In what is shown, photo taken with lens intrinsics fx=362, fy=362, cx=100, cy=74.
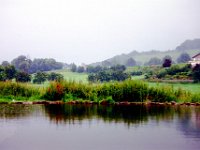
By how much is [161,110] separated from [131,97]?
341 centimetres

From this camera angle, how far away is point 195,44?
164 metres

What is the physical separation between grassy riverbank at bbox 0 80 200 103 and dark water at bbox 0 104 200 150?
219cm

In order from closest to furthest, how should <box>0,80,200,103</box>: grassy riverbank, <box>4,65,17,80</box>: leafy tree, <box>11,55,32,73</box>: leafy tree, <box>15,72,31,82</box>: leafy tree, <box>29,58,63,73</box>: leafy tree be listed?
<box>0,80,200,103</box>: grassy riverbank → <box>15,72,31,82</box>: leafy tree → <box>4,65,17,80</box>: leafy tree → <box>11,55,32,73</box>: leafy tree → <box>29,58,63,73</box>: leafy tree

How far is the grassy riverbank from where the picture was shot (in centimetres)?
2109

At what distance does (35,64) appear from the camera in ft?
225

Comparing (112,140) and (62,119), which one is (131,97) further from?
(112,140)

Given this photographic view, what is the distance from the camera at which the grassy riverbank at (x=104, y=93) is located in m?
21.1

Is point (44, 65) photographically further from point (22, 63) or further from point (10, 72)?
point (10, 72)

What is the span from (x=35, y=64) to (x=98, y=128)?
56508 millimetres

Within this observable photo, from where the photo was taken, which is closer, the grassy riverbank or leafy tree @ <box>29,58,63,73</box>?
the grassy riverbank

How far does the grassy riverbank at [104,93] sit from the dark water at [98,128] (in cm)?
219

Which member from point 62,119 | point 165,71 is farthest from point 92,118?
point 165,71

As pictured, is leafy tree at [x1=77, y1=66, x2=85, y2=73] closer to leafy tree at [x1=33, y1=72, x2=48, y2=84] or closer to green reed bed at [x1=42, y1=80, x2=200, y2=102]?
leafy tree at [x1=33, y1=72, x2=48, y2=84]

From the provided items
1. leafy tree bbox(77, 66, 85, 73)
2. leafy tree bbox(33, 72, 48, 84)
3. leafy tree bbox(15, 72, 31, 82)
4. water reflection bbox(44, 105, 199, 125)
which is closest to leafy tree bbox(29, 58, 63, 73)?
leafy tree bbox(77, 66, 85, 73)
